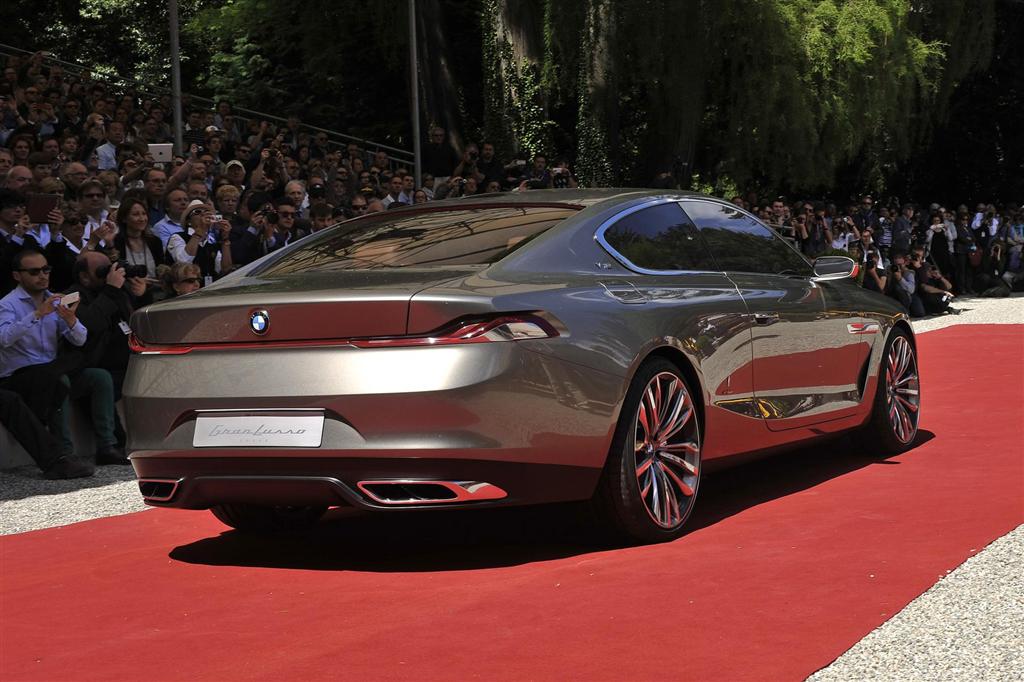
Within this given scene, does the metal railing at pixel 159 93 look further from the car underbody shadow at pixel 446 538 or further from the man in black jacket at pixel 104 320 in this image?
the car underbody shadow at pixel 446 538

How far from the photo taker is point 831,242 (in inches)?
971

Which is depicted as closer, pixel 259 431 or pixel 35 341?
pixel 259 431

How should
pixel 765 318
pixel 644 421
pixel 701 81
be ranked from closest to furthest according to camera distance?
1. pixel 644 421
2. pixel 765 318
3. pixel 701 81

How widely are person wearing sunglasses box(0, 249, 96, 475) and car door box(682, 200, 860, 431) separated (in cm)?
448

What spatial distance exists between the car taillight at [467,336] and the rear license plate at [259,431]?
0.88 feet

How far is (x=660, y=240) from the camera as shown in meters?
6.84

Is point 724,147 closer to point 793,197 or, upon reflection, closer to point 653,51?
point 653,51

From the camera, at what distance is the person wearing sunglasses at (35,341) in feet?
31.6

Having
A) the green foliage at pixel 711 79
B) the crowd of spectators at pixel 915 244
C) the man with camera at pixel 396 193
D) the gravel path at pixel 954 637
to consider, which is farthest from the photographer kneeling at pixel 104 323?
the green foliage at pixel 711 79

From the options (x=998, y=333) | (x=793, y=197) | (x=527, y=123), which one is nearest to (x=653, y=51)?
(x=527, y=123)

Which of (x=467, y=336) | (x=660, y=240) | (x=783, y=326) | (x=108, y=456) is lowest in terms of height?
(x=108, y=456)

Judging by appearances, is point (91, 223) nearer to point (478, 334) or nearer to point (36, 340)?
point (36, 340)

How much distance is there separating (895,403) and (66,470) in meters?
4.93

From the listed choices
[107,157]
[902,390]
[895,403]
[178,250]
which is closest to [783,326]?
[895,403]
